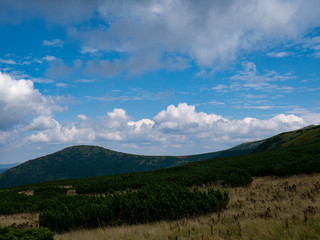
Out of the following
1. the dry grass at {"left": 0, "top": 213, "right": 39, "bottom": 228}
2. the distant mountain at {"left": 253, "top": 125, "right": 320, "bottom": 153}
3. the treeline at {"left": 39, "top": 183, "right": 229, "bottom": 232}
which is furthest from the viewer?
the distant mountain at {"left": 253, "top": 125, "right": 320, "bottom": 153}

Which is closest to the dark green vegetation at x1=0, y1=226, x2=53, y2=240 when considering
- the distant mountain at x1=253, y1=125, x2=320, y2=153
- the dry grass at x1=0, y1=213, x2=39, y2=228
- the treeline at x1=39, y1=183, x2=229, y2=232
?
the treeline at x1=39, y1=183, x2=229, y2=232

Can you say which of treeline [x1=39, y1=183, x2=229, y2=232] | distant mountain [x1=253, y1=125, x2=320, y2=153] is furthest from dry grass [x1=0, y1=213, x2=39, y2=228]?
distant mountain [x1=253, y1=125, x2=320, y2=153]

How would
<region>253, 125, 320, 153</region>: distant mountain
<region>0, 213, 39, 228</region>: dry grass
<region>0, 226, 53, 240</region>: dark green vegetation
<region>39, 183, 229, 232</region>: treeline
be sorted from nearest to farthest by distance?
1. <region>0, 226, 53, 240</region>: dark green vegetation
2. <region>39, 183, 229, 232</region>: treeline
3. <region>0, 213, 39, 228</region>: dry grass
4. <region>253, 125, 320, 153</region>: distant mountain

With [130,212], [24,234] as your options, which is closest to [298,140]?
[130,212]

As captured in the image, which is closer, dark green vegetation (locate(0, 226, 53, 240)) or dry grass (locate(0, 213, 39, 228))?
dark green vegetation (locate(0, 226, 53, 240))

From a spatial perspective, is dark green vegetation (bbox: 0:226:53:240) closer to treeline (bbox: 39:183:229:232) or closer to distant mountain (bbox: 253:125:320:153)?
treeline (bbox: 39:183:229:232)

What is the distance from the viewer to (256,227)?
247 inches

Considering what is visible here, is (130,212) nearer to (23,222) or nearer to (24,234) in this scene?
(24,234)

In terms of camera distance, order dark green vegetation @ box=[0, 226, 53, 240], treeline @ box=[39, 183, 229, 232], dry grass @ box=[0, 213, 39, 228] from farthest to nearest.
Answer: dry grass @ box=[0, 213, 39, 228]
treeline @ box=[39, 183, 229, 232]
dark green vegetation @ box=[0, 226, 53, 240]

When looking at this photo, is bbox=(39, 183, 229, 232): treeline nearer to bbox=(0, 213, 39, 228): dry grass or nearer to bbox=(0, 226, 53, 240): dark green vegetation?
bbox=(0, 213, 39, 228): dry grass

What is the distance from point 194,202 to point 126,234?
383cm

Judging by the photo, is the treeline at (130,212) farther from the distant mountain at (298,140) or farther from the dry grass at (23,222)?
the distant mountain at (298,140)

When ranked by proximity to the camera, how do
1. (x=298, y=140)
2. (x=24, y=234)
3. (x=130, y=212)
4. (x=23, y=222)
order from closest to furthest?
(x=24, y=234), (x=130, y=212), (x=23, y=222), (x=298, y=140)

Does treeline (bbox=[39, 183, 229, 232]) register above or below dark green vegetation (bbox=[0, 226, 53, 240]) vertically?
below
